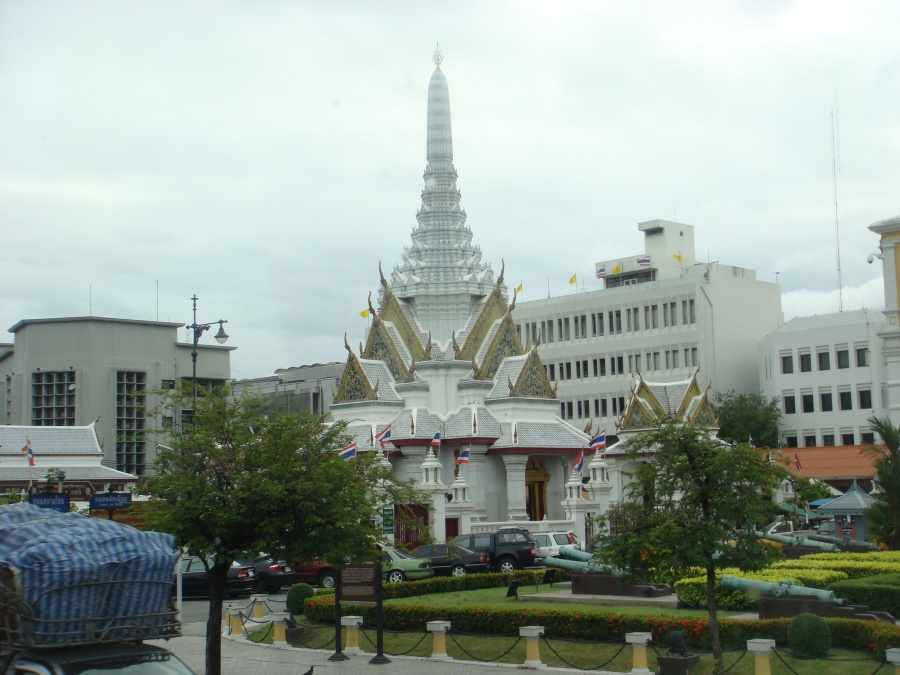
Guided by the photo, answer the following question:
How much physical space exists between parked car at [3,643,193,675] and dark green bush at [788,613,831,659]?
445 inches

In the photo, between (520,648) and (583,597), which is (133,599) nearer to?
(520,648)

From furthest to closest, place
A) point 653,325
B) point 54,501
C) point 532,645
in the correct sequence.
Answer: point 653,325 → point 54,501 → point 532,645

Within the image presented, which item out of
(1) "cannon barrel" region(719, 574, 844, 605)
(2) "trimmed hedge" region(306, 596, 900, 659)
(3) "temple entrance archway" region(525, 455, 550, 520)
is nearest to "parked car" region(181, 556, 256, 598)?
(2) "trimmed hedge" region(306, 596, 900, 659)

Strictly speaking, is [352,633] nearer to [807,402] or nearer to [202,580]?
[202,580]

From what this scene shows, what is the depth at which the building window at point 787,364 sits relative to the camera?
66812 mm

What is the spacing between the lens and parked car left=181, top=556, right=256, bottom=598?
1292 inches

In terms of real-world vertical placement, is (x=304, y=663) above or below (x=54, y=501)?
below

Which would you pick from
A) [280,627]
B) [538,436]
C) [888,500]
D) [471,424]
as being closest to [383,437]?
[471,424]

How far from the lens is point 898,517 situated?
31.1 metres

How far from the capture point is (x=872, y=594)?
2239 cm

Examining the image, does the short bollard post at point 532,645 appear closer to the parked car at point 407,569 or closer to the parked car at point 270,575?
the parked car at point 407,569

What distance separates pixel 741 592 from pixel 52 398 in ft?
198

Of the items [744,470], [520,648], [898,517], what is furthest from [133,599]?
[898,517]

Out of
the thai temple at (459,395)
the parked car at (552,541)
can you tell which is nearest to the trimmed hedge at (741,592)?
the parked car at (552,541)
